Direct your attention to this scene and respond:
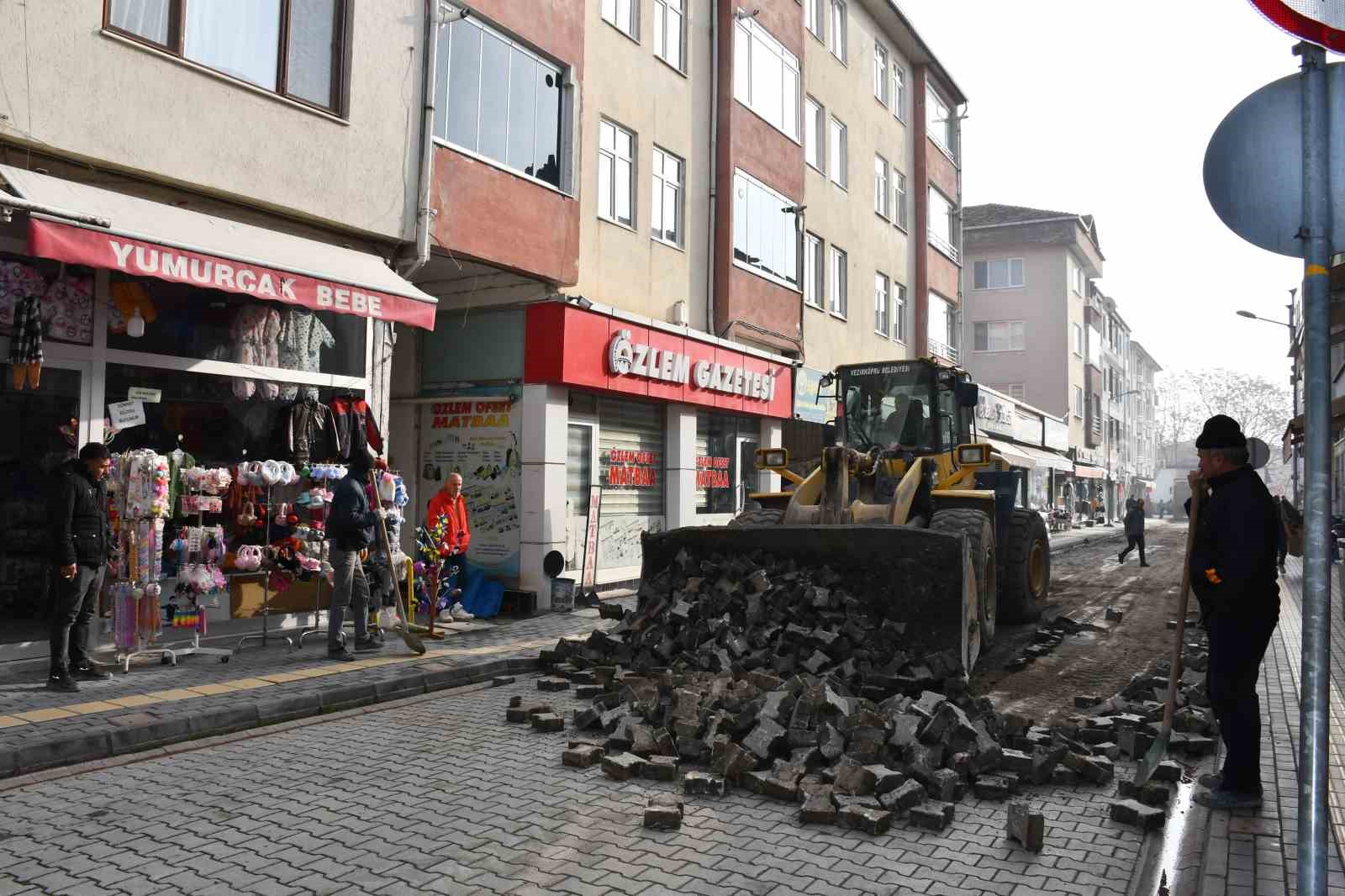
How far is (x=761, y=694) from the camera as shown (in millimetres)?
6750

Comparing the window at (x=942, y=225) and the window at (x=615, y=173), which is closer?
the window at (x=615, y=173)

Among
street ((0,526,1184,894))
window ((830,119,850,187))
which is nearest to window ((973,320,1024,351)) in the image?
window ((830,119,850,187))

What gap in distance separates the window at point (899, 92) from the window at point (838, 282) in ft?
20.8

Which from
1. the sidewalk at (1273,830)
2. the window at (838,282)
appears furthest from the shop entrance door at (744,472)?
the sidewalk at (1273,830)

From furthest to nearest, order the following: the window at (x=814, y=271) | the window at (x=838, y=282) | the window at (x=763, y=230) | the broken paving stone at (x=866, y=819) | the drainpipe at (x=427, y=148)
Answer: the window at (x=838, y=282) < the window at (x=814, y=271) < the window at (x=763, y=230) < the drainpipe at (x=427, y=148) < the broken paving stone at (x=866, y=819)

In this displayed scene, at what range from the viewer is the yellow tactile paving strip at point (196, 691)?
22.1 ft

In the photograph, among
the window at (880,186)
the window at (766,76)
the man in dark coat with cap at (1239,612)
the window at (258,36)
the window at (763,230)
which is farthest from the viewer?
the window at (880,186)

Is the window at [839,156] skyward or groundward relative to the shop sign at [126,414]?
skyward

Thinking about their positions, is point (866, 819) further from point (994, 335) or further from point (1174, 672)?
point (994, 335)

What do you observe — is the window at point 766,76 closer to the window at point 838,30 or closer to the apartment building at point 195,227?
the window at point 838,30

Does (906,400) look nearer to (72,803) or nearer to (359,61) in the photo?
(359,61)

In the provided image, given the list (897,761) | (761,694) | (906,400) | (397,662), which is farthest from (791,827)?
(906,400)

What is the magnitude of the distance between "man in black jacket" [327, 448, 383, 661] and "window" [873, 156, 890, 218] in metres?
18.9

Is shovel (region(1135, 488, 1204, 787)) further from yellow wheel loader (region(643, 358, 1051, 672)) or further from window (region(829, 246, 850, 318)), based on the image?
window (region(829, 246, 850, 318))
